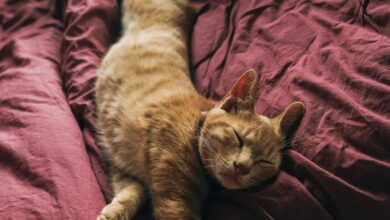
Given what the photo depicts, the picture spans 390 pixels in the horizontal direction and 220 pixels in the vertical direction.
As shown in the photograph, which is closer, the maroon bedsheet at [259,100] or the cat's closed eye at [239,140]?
the maroon bedsheet at [259,100]

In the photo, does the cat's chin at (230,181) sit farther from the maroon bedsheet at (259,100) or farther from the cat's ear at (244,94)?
the cat's ear at (244,94)

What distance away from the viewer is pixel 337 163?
100cm

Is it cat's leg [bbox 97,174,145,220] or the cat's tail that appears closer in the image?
cat's leg [bbox 97,174,145,220]

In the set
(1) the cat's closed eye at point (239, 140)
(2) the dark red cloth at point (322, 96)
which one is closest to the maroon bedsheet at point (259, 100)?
(2) the dark red cloth at point (322, 96)

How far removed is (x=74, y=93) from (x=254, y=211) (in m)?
0.89

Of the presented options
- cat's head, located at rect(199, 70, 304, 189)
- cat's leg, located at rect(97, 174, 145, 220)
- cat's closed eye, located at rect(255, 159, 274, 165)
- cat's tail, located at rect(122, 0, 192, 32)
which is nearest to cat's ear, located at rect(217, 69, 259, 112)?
cat's head, located at rect(199, 70, 304, 189)

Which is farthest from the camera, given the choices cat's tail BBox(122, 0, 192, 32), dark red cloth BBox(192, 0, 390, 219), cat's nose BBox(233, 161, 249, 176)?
cat's tail BBox(122, 0, 192, 32)

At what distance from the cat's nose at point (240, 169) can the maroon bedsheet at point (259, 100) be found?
0.20ft

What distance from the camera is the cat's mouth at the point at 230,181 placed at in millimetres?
1126

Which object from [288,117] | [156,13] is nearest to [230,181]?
[288,117]

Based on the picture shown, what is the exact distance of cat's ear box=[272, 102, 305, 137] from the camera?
45.1 inches

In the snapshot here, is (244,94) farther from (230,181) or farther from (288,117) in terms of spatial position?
(230,181)

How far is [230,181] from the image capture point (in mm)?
1140

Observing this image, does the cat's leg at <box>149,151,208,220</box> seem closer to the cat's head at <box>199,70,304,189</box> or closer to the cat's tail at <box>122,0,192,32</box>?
the cat's head at <box>199,70,304,189</box>
